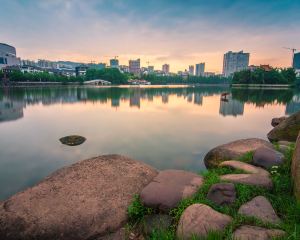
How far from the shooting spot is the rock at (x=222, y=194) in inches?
174

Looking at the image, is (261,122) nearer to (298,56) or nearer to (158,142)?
(158,142)

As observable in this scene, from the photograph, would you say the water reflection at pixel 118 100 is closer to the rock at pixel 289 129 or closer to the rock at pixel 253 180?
the rock at pixel 289 129

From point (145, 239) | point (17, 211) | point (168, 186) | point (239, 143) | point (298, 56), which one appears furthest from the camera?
point (298, 56)

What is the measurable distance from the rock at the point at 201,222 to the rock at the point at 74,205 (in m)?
1.61

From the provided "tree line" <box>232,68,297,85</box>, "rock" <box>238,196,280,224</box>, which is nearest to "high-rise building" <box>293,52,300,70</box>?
"tree line" <box>232,68,297,85</box>

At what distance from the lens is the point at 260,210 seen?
13.2ft

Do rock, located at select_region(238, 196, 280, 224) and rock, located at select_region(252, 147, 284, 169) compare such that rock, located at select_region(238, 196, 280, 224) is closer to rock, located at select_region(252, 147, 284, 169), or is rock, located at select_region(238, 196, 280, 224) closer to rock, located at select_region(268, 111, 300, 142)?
rock, located at select_region(252, 147, 284, 169)

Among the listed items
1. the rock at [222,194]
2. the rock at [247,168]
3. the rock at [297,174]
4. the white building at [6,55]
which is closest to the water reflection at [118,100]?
the rock at [247,168]

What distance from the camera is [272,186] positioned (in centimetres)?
489

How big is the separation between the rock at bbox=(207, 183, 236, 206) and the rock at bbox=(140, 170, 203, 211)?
0.63m

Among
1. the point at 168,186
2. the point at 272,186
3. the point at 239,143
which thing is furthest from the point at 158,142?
the point at 272,186

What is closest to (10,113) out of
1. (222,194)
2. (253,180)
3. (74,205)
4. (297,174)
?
(74,205)

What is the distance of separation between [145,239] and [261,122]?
59.0 feet

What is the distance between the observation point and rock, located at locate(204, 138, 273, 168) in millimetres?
8016
